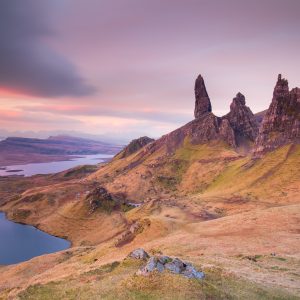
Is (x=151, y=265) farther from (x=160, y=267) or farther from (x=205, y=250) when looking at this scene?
(x=205, y=250)

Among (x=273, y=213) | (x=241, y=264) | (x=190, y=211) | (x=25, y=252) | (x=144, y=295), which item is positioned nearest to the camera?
(x=144, y=295)

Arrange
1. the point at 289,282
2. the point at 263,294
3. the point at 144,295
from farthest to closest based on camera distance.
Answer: the point at 289,282 → the point at 263,294 → the point at 144,295

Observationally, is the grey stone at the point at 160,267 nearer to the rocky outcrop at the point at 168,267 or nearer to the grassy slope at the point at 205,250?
the rocky outcrop at the point at 168,267

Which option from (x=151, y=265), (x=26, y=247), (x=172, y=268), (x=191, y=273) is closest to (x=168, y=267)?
(x=172, y=268)

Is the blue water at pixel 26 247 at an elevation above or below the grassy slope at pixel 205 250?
below

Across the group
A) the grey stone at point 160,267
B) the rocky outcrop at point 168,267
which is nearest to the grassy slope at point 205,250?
the grey stone at point 160,267

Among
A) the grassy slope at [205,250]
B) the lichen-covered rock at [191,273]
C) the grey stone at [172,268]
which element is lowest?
the grassy slope at [205,250]

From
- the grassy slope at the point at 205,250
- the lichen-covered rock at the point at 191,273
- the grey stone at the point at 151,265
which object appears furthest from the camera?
the grey stone at the point at 151,265

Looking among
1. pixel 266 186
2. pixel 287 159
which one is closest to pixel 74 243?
pixel 266 186

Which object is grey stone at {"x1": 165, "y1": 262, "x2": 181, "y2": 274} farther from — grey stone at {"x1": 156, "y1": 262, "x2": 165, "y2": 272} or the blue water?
the blue water

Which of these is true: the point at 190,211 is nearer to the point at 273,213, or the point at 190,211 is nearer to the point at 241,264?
the point at 273,213

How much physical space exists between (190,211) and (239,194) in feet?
140

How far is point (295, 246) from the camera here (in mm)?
73875

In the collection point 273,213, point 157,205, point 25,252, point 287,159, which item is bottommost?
point 25,252
